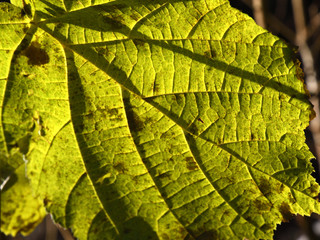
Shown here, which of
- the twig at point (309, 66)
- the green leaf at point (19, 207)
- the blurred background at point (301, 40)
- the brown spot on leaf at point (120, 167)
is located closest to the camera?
the green leaf at point (19, 207)

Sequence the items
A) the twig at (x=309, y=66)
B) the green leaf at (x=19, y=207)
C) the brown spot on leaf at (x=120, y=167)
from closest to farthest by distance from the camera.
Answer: the green leaf at (x=19, y=207) < the brown spot on leaf at (x=120, y=167) < the twig at (x=309, y=66)

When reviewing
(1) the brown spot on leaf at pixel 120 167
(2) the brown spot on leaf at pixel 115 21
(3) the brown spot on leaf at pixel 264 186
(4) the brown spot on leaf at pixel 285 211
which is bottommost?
(4) the brown spot on leaf at pixel 285 211

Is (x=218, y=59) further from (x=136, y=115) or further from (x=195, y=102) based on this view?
(x=136, y=115)

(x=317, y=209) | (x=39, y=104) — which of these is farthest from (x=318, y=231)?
(x=39, y=104)

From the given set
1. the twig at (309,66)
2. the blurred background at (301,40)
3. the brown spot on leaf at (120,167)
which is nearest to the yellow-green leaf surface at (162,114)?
the brown spot on leaf at (120,167)

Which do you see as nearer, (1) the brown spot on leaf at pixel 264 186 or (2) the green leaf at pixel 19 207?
(2) the green leaf at pixel 19 207

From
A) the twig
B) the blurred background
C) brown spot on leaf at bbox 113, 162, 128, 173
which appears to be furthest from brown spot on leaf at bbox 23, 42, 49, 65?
the twig

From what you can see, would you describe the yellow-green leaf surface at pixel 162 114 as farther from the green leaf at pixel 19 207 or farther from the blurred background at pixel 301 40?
the blurred background at pixel 301 40

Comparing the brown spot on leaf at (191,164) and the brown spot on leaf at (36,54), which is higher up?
the brown spot on leaf at (36,54)
